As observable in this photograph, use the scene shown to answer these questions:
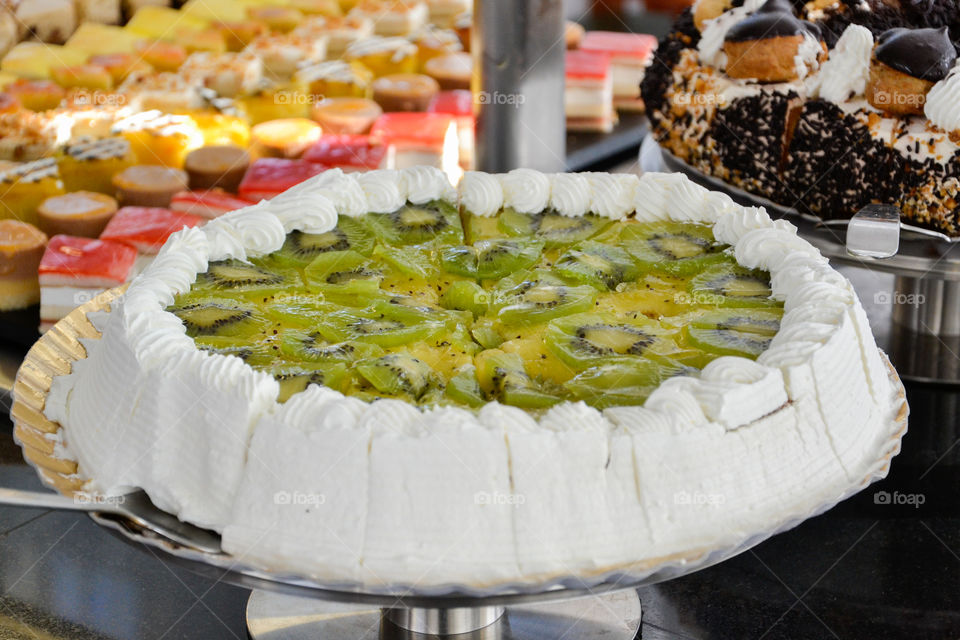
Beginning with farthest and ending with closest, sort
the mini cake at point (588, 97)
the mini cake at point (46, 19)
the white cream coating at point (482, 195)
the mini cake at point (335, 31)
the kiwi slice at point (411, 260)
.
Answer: the mini cake at point (335, 31), the mini cake at point (588, 97), the mini cake at point (46, 19), the white cream coating at point (482, 195), the kiwi slice at point (411, 260)

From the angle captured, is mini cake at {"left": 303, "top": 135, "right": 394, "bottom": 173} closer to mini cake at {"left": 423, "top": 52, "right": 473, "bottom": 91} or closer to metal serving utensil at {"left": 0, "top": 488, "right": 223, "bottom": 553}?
mini cake at {"left": 423, "top": 52, "right": 473, "bottom": 91}

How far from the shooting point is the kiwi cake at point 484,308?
2.05m

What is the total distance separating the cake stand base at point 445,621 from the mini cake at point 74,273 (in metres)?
1.31

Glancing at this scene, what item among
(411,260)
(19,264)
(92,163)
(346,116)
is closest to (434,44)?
(346,116)

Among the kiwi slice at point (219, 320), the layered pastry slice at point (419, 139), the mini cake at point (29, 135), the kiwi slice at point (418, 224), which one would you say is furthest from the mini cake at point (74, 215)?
the kiwi slice at point (219, 320)

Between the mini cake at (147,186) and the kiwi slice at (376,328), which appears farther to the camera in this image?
the mini cake at (147,186)

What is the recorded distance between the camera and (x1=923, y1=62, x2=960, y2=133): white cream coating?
295cm

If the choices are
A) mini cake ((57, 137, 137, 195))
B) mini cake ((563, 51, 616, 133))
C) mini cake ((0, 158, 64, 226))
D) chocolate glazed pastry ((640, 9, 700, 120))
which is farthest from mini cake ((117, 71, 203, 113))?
chocolate glazed pastry ((640, 9, 700, 120))

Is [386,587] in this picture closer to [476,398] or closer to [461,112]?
[476,398]

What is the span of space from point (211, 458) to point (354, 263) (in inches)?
29.1

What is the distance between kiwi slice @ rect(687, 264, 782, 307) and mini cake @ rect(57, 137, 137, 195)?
7.42 ft

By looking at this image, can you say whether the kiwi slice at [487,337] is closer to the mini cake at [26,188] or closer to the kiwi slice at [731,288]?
the kiwi slice at [731,288]

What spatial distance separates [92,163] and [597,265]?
2.14 meters

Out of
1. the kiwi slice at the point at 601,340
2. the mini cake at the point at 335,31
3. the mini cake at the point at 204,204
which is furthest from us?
the mini cake at the point at 335,31
